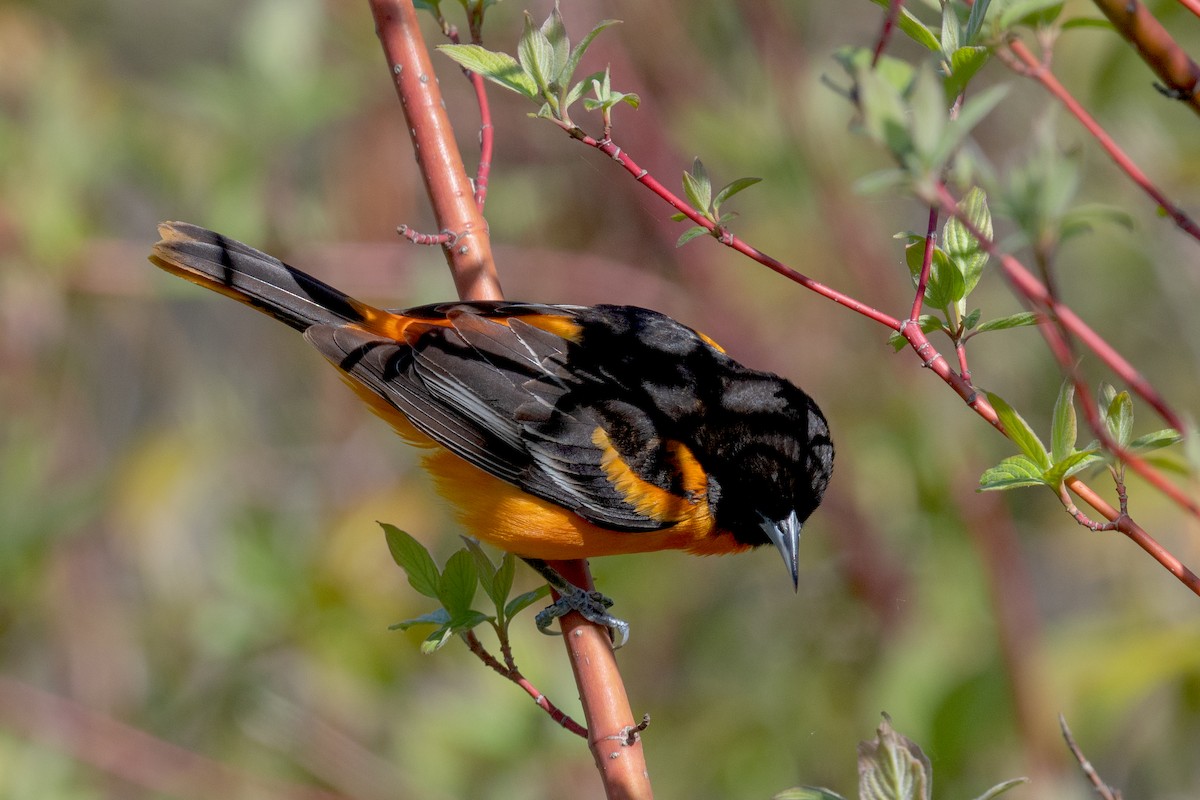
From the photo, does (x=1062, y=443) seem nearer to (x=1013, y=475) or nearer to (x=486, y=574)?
(x=1013, y=475)

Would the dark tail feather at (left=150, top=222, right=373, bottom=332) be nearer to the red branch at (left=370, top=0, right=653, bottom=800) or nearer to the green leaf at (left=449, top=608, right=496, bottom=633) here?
the red branch at (left=370, top=0, right=653, bottom=800)

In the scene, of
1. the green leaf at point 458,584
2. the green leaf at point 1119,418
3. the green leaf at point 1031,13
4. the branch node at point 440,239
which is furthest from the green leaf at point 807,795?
the branch node at point 440,239

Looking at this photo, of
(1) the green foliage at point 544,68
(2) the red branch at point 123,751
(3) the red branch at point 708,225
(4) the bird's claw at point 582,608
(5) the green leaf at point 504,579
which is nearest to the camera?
(3) the red branch at point 708,225

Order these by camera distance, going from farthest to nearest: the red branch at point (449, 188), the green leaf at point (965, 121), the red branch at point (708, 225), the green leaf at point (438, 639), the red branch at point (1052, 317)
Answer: the red branch at point (449, 188) → the green leaf at point (438, 639) → the red branch at point (708, 225) → the red branch at point (1052, 317) → the green leaf at point (965, 121)

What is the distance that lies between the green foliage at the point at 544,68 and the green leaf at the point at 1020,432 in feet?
2.05

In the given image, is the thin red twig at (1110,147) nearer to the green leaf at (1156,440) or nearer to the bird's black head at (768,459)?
the green leaf at (1156,440)

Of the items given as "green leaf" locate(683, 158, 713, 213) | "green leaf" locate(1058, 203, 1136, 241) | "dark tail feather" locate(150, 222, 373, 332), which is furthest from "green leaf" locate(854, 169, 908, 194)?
"dark tail feather" locate(150, 222, 373, 332)

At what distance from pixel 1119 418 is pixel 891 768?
0.49 metres

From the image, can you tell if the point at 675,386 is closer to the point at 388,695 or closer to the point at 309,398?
the point at 388,695

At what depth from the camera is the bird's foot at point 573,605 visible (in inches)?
96.4

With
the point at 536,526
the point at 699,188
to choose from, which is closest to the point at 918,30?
the point at 699,188

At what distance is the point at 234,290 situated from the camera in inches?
117

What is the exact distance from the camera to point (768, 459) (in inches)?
108

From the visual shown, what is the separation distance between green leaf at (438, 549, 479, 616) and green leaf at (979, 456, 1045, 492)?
0.89 m
